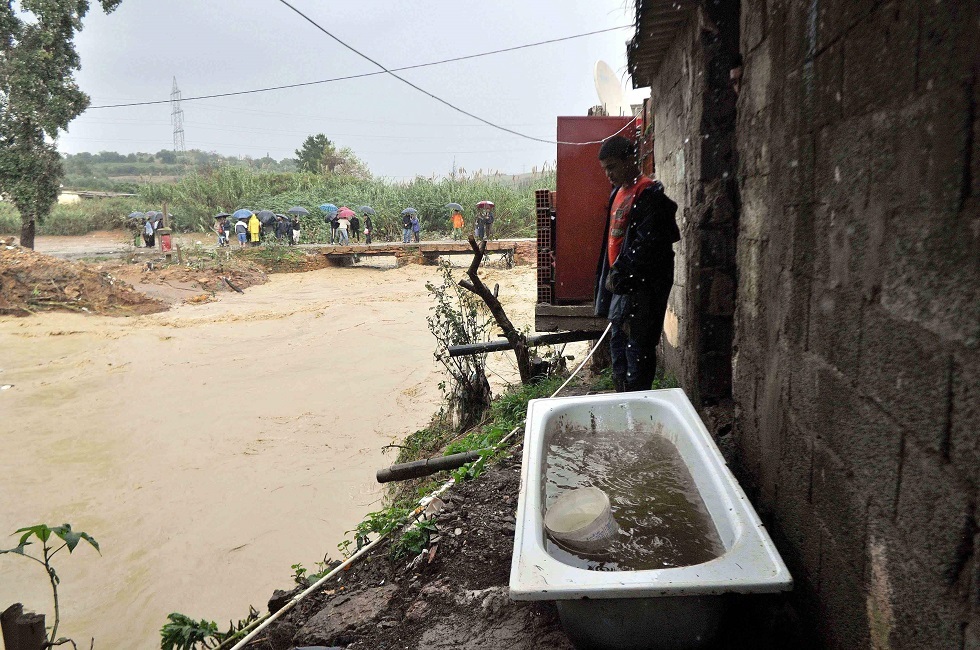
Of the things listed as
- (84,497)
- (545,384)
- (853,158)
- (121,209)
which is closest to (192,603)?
(84,497)

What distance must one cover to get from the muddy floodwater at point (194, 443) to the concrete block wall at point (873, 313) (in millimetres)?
3901

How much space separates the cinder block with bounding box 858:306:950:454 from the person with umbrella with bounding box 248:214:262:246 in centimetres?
2231

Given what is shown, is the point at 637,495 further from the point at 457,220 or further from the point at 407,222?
the point at 457,220

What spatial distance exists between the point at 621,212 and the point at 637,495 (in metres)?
1.91

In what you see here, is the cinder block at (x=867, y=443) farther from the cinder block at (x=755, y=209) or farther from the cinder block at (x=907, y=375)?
the cinder block at (x=755, y=209)

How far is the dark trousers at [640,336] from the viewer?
3812 mm

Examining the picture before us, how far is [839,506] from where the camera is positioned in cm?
173

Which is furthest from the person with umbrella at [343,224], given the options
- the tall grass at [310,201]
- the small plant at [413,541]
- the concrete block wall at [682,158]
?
the small plant at [413,541]

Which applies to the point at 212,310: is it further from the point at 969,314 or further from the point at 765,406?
the point at 969,314

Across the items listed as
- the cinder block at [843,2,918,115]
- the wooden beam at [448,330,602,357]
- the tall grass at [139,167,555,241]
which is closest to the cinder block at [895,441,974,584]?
the cinder block at [843,2,918,115]

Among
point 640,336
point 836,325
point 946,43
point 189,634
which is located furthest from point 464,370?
point 946,43

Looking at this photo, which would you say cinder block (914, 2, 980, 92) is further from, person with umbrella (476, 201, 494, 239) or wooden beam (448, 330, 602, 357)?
person with umbrella (476, 201, 494, 239)

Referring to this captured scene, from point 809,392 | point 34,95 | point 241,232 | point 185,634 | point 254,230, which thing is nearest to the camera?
point 809,392

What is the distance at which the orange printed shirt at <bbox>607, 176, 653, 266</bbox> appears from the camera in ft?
12.6
